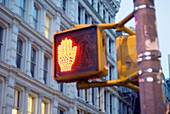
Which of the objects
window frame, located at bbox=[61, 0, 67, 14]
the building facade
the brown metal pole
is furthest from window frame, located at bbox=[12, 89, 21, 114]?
the brown metal pole

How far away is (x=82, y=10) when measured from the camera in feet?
119

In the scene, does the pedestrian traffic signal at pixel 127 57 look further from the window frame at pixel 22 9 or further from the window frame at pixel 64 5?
the window frame at pixel 64 5

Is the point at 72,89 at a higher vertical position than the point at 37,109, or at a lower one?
higher

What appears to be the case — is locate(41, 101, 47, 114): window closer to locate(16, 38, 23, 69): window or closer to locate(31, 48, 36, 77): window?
locate(31, 48, 36, 77): window

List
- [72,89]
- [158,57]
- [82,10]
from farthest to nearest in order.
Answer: [82,10]
[72,89]
[158,57]

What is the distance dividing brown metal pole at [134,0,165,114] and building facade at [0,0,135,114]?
18.1 meters

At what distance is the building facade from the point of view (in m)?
22.7

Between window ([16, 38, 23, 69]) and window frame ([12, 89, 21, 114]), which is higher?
window ([16, 38, 23, 69])

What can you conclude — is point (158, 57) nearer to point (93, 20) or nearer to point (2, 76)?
point (2, 76)

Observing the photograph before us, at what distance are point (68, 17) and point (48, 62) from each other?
5.77 m

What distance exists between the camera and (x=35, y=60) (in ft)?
86.2

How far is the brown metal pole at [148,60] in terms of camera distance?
419 centimetres

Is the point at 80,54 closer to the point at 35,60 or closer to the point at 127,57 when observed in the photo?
the point at 127,57

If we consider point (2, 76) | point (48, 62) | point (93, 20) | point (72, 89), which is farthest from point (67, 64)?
point (93, 20)
